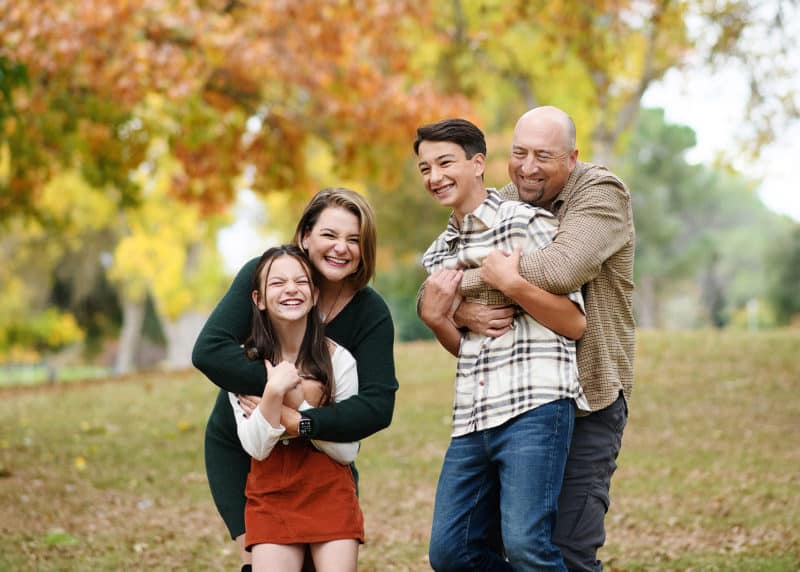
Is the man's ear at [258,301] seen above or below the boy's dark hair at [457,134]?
below

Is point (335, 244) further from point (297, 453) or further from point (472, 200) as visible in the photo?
point (297, 453)

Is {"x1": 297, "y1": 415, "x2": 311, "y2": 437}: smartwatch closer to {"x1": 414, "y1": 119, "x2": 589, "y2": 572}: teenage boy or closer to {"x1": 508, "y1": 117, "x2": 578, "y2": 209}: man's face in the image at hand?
{"x1": 414, "y1": 119, "x2": 589, "y2": 572}: teenage boy

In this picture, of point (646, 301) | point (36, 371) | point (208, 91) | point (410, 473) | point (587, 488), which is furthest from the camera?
point (646, 301)

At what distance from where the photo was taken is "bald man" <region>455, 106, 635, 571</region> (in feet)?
12.8

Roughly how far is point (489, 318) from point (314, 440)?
35.1 inches

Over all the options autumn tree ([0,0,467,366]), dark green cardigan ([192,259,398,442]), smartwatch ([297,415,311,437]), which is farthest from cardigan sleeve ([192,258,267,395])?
autumn tree ([0,0,467,366])

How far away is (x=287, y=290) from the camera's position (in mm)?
Answer: 4043

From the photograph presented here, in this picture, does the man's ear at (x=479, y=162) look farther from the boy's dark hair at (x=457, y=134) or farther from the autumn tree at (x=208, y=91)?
the autumn tree at (x=208, y=91)

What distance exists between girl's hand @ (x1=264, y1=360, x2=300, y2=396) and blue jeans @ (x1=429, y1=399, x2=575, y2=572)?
0.76 metres

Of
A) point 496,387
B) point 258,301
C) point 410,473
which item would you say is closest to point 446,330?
point 496,387

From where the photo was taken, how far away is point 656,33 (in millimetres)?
16766

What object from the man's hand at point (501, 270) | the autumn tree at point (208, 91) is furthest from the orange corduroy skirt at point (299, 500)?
the autumn tree at point (208, 91)

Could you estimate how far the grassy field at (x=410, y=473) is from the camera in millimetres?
6859

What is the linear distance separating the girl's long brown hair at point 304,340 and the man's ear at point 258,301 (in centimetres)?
1
